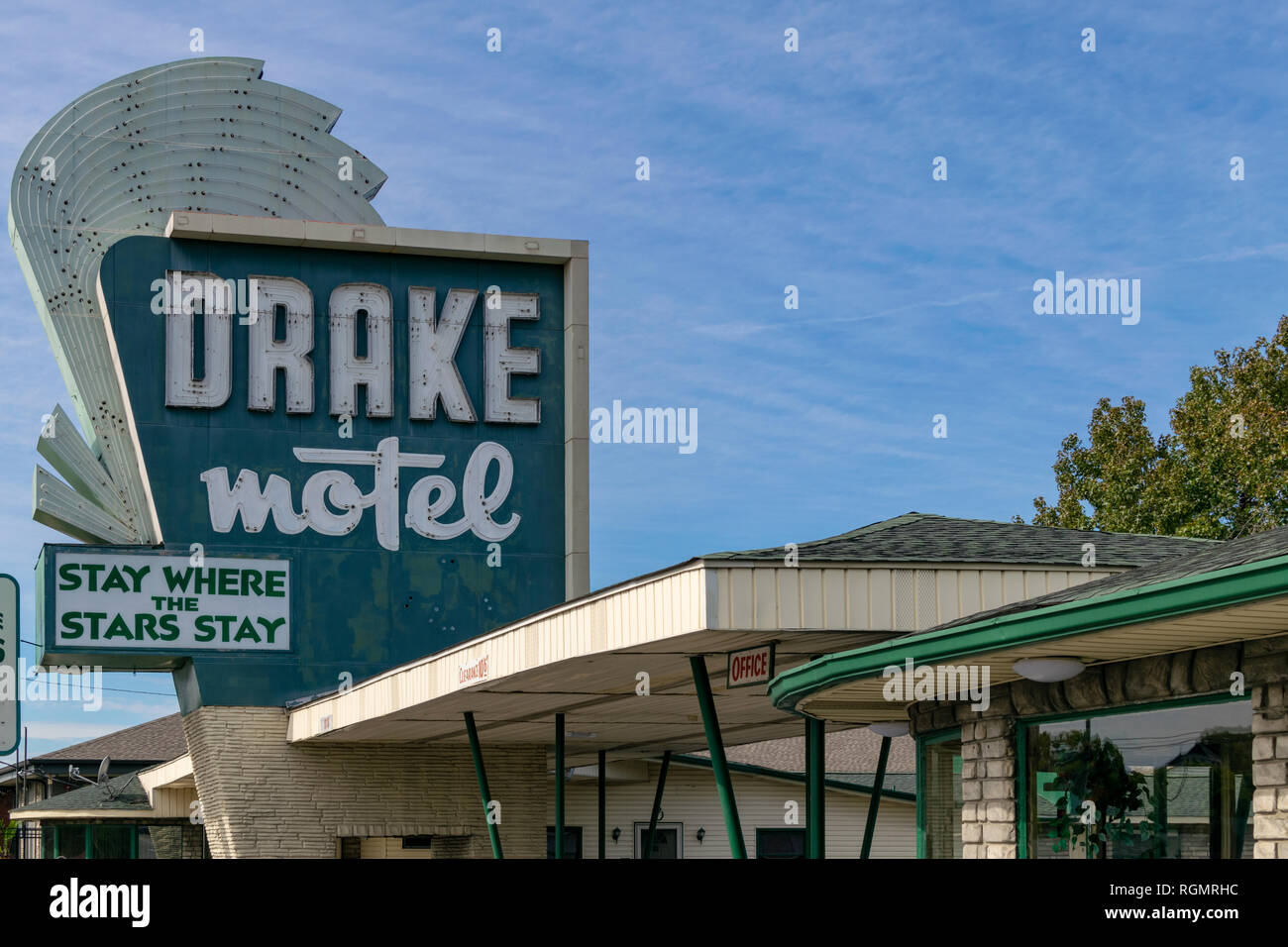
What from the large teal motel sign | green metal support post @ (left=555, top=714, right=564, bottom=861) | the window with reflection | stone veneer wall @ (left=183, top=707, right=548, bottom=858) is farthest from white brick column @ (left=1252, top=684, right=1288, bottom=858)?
the large teal motel sign

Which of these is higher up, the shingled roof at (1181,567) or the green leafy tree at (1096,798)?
the shingled roof at (1181,567)

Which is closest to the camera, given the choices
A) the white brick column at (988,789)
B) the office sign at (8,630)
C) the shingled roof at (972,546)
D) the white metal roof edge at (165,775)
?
the white brick column at (988,789)

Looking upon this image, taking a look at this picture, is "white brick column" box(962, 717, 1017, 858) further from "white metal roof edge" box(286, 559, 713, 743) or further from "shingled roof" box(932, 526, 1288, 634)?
"white metal roof edge" box(286, 559, 713, 743)

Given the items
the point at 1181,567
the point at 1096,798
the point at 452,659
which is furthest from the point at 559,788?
the point at 1181,567

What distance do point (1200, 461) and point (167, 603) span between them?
26065 millimetres

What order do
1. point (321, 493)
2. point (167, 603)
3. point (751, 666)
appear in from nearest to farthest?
point (751, 666) → point (167, 603) → point (321, 493)

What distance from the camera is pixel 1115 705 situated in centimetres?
1160

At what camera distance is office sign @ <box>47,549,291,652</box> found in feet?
94.1

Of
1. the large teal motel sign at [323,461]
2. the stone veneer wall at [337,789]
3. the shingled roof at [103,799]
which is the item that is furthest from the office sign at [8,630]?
the shingled roof at [103,799]

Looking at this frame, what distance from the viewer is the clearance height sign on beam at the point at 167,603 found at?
2869 cm

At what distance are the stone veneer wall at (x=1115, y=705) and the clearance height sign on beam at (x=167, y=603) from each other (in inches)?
672

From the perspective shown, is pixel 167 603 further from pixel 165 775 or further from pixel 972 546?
pixel 972 546

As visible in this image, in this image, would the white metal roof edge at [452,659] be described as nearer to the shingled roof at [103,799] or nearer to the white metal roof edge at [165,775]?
the white metal roof edge at [165,775]

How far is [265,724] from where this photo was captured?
94.3 ft
